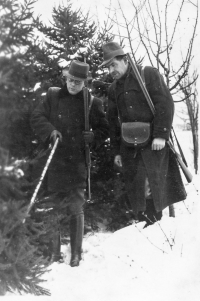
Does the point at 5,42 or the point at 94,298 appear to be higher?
the point at 5,42

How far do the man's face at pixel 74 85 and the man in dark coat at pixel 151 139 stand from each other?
13.1 inches

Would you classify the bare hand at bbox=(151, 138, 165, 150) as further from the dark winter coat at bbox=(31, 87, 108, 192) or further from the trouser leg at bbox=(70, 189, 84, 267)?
the trouser leg at bbox=(70, 189, 84, 267)

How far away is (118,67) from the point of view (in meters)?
4.24

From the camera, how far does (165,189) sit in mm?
4461

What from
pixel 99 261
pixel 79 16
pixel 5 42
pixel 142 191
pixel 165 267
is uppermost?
pixel 79 16

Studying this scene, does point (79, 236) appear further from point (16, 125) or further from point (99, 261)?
point (16, 125)

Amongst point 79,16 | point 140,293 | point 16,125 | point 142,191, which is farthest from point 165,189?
point 79,16

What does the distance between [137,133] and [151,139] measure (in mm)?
184

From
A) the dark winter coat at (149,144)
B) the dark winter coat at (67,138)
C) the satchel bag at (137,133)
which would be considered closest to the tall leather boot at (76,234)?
the dark winter coat at (67,138)

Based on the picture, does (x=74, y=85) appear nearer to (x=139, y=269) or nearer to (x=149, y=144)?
(x=149, y=144)

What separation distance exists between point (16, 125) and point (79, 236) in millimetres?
1621

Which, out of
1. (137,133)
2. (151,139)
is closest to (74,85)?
(137,133)

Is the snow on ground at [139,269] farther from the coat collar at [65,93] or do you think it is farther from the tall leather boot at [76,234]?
the coat collar at [65,93]

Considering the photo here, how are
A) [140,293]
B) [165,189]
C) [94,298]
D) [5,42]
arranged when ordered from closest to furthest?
1. [5,42]
2. [140,293]
3. [94,298]
4. [165,189]
